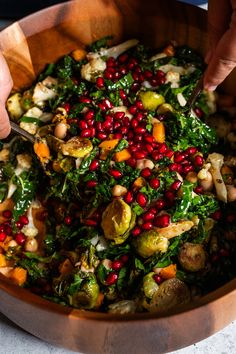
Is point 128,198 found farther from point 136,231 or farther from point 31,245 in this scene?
point 31,245

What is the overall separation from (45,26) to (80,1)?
9.6 inches

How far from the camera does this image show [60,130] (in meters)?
2.64

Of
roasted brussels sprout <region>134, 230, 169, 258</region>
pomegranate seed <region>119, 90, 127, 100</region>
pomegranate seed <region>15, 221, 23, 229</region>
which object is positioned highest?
pomegranate seed <region>119, 90, 127, 100</region>

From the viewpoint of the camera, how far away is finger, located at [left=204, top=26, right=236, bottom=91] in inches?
82.4

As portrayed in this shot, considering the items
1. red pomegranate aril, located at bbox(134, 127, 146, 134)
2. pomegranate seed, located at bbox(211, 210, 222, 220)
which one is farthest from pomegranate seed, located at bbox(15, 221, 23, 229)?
pomegranate seed, located at bbox(211, 210, 222, 220)

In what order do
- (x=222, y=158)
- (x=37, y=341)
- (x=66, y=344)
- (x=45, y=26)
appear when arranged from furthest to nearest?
(x=45, y=26) → (x=222, y=158) → (x=37, y=341) → (x=66, y=344)

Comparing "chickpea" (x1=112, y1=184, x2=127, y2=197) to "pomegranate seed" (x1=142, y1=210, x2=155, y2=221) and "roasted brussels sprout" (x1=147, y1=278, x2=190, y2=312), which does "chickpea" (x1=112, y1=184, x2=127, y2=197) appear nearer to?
"pomegranate seed" (x1=142, y1=210, x2=155, y2=221)

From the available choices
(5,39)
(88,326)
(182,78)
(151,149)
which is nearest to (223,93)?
(182,78)

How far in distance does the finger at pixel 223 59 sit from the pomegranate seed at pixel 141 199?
0.61 metres

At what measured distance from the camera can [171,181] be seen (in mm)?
2490

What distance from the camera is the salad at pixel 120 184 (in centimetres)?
235

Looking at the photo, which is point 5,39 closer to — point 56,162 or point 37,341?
point 56,162

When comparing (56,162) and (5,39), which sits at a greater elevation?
(5,39)

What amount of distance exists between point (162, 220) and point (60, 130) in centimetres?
72
